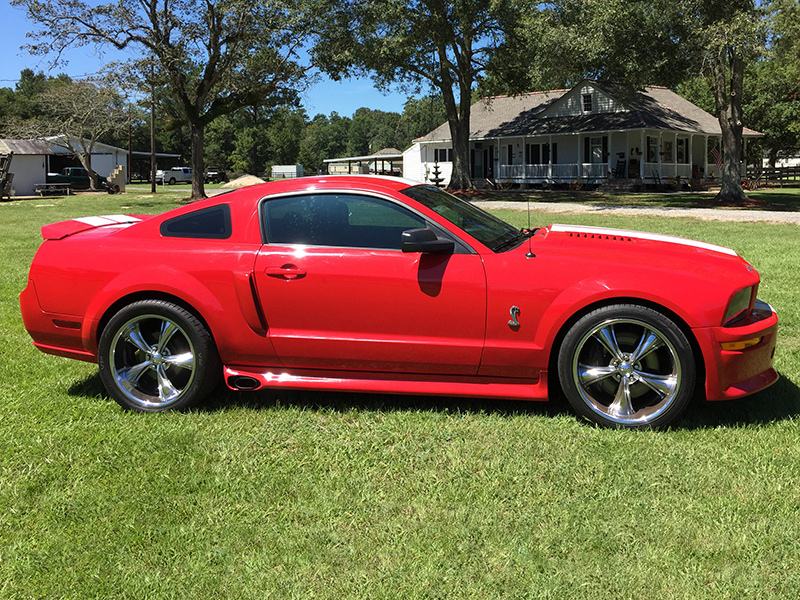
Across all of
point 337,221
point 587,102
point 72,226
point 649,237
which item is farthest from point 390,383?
point 587,102

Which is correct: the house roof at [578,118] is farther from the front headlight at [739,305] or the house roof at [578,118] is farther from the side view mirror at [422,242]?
the side view mirror at [422,242]

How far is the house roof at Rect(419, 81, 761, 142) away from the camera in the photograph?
124 feet

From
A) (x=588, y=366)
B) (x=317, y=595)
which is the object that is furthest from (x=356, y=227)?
(x=317, y=595)

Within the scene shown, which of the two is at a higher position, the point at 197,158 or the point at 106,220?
the point at 197,158

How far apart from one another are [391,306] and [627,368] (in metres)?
1.43

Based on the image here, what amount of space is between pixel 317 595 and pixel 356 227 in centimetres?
242

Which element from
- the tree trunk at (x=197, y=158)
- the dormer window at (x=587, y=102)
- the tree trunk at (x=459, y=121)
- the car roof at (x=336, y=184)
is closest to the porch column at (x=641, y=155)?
the dormer window at (x=587, y=102)

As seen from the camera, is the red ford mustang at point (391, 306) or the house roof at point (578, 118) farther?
the house roof at point (578, 118)

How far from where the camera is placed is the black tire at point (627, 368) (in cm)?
410

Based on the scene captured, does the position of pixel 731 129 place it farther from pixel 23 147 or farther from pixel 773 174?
pixel 23 147

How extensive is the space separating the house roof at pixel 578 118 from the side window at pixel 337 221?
107ft

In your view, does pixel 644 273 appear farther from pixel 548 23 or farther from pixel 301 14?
pixel 301 14

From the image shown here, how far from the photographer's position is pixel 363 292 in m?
4.37

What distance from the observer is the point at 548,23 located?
25.4m
